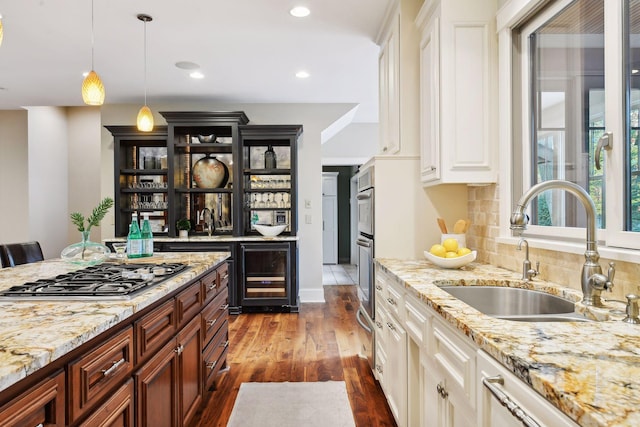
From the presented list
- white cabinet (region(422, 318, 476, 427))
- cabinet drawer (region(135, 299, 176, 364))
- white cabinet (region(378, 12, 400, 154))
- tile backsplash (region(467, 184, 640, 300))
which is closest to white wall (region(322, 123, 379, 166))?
white cabinet (region(378, 12, 400, 154))

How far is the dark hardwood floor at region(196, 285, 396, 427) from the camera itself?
2.39 metres

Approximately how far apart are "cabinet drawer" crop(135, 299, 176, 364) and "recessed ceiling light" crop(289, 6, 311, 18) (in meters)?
2.22

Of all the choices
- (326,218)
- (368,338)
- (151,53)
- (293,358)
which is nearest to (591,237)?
(368,338)

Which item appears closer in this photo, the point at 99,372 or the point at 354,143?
the point at 99,372

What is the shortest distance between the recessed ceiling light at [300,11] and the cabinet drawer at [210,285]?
1.94 metres

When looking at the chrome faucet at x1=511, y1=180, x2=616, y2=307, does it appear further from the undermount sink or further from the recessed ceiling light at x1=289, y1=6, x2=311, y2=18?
the recessed ceiling light at x1=289, y1=6, x2=311, y2=18

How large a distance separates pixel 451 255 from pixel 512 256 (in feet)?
1.00

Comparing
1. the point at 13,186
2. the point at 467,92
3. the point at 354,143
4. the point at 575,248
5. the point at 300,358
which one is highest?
the point at 354,143

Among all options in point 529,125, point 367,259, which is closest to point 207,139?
point 367,259

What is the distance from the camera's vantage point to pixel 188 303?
78.5 inches

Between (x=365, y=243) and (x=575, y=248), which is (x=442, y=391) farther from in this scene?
(x=365, y=243)

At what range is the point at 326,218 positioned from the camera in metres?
8.95

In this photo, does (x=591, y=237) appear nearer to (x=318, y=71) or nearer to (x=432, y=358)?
(x=432, y=358)

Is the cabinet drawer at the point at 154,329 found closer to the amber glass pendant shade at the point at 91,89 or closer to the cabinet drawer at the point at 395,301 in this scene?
the cabinet drawer at the point at 395,301
